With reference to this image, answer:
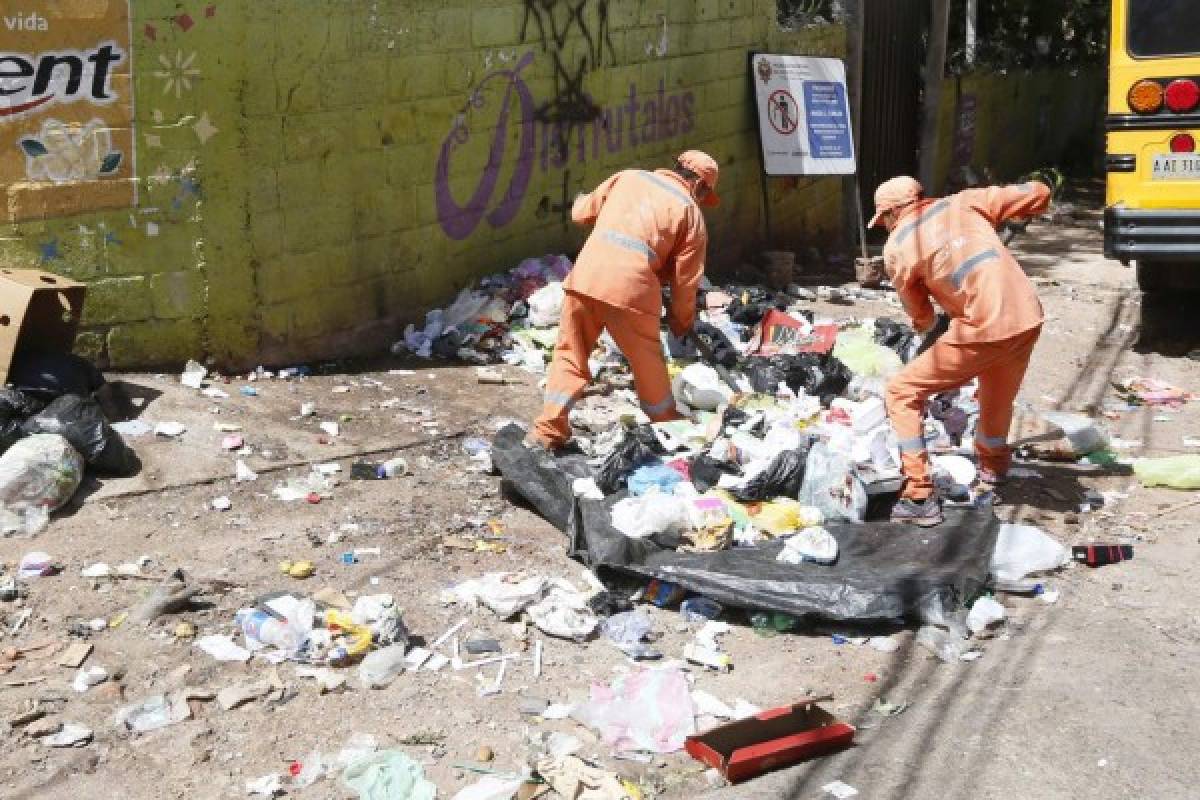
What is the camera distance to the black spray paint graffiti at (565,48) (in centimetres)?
876

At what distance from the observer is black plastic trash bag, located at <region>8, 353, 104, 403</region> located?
19.5ft

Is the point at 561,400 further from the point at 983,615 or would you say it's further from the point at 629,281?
the point at 983,615

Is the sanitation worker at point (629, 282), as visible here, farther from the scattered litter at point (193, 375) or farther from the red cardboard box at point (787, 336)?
the red cardboard box at point (787, 336)

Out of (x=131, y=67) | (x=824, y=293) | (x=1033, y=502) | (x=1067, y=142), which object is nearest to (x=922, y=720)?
(x=1033, y=502)

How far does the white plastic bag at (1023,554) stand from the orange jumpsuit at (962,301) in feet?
1.32

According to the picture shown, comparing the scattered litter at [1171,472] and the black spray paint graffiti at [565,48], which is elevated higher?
the black spray paint graffiti at [565,48]

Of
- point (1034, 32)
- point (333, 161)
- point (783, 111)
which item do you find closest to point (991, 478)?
point (333, 161)

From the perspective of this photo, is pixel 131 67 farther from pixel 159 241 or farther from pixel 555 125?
pixel 555 125

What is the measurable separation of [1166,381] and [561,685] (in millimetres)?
5313

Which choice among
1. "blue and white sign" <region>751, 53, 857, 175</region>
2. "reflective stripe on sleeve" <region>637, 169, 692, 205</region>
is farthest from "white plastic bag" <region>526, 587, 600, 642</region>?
"blue and white sign" <region>751, 53, 857, 175</region>

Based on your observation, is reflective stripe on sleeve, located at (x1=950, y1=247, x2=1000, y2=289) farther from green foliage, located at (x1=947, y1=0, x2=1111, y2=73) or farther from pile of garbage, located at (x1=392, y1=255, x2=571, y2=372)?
green foliage, located at (x1=947, y1=0, x2=1111, y2=73)

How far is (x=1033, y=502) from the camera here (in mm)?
6453

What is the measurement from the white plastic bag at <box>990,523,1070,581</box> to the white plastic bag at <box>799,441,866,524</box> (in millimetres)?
547

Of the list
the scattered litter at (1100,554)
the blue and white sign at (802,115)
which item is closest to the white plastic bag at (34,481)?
the scattered litter at (1100,554)
